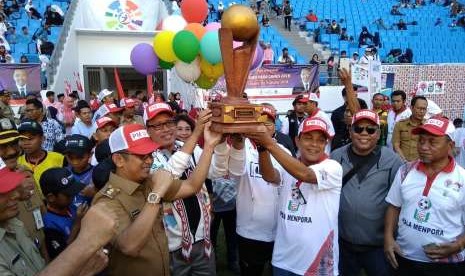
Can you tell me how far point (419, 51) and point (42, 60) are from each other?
52.9 feet

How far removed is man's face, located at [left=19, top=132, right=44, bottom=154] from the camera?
12.7ft

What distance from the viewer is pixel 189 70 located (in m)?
A: 4.68

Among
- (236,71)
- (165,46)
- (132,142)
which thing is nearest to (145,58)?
(165,46)

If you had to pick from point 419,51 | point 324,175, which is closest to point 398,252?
point 324,175

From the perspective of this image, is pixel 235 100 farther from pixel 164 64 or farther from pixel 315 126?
pixel 164 64

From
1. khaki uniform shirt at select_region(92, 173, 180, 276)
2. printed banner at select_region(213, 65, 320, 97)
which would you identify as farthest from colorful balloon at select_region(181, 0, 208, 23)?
printed banner at select_region(213, 65, 320, 97)

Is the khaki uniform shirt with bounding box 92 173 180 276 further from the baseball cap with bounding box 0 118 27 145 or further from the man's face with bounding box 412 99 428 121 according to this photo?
the man's face with bounding box 412 99 428 121

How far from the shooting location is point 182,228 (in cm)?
298

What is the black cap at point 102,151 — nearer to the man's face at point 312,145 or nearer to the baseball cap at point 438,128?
the man's face at point 312,145

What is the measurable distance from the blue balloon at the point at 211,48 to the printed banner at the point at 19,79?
799 cm

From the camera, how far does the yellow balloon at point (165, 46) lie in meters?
4.65

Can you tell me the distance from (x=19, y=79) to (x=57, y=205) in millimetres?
9394

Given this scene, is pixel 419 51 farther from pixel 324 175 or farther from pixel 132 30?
pixel 324 175

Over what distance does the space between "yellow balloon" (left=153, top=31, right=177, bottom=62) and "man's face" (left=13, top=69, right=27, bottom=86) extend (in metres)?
7.63
